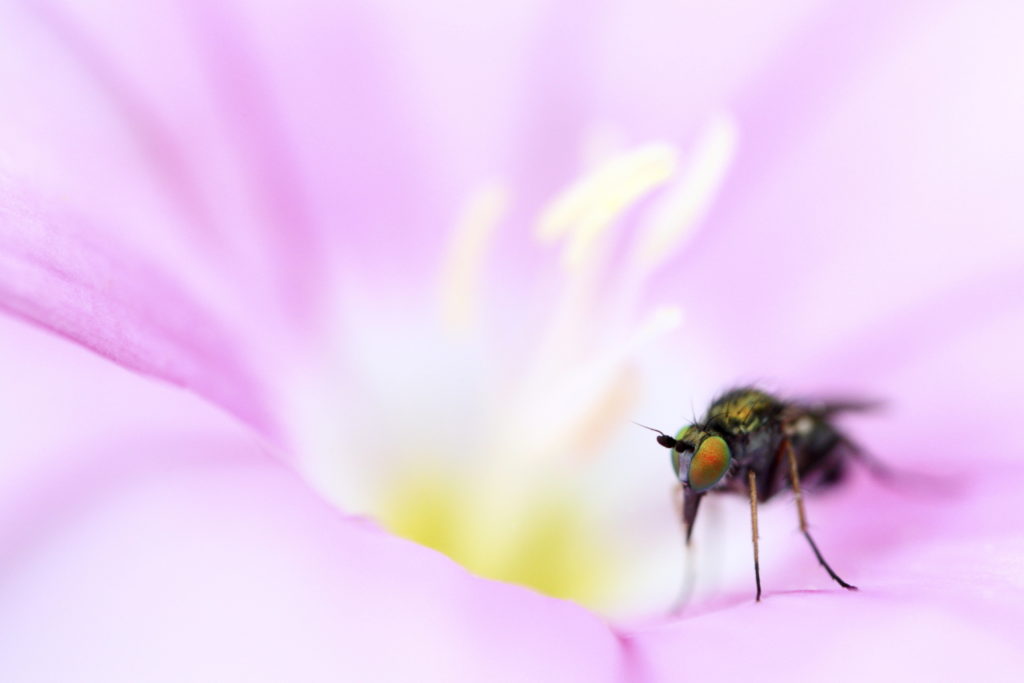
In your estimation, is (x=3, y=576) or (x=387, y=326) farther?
(x=387, y=326)

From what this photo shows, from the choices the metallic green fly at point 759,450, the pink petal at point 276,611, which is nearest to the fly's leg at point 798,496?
the metallic green fly at point 759,450

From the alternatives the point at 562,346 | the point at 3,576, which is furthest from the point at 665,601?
the point at 3,576

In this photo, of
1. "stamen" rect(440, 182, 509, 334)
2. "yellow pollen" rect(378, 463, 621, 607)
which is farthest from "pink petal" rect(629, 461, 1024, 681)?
"stamen" rect(440, 182, 509, 334)

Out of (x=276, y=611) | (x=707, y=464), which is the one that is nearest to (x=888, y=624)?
(x=707, y=464)

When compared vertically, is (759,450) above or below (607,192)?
below

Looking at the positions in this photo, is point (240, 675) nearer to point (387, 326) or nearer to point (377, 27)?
point (387, 326)

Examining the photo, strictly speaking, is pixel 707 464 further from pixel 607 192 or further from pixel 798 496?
pixel 607 192

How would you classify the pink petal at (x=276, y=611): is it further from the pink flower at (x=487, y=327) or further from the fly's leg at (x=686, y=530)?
the fly's leg at (x=686, y=530)
